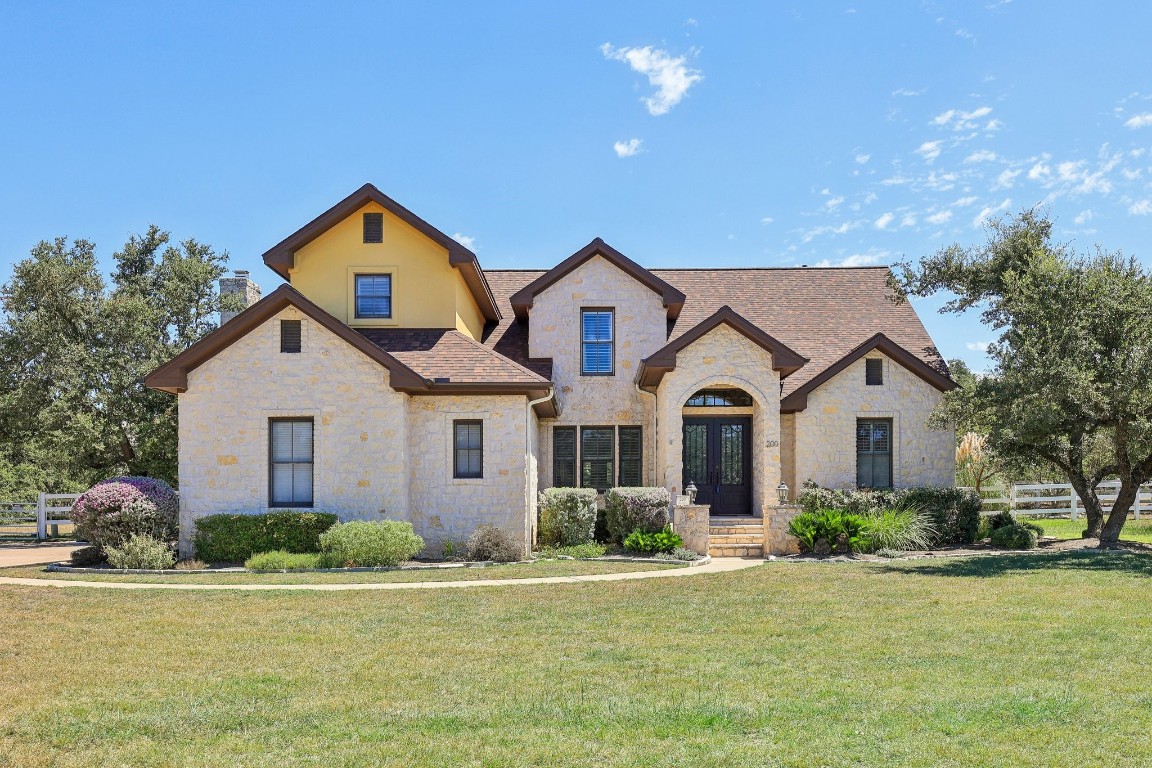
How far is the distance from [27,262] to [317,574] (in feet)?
61.0

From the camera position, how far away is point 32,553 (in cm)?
2053

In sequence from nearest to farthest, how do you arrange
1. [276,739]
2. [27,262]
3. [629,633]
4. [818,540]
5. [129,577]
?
→ [276,739] → [629,633] → [129,577] → [818,540] → [27,262]

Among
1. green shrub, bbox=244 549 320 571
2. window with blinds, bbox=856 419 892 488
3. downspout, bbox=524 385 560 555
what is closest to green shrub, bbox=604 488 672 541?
downspout, bbox=524 385 560 555

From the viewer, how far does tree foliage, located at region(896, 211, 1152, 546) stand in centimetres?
1669

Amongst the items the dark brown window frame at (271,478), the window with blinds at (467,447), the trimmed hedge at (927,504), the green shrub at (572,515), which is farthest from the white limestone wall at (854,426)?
the dark brown window frame at (271,478)

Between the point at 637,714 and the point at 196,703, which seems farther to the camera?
the point at 196,703

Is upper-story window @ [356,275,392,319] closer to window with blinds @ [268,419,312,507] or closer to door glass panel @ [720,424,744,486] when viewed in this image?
window with blinds @ [268,419,312,507]

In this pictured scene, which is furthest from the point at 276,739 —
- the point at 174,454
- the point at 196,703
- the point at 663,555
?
the point at 174,454

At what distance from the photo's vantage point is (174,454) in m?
26.0

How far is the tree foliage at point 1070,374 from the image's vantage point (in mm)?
16688

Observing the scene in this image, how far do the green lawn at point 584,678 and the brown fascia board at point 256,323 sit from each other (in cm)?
541

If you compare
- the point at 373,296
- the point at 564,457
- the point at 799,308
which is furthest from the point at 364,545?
the point at 799,308

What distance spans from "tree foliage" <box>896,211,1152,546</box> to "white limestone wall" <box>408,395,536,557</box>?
976 centimetres

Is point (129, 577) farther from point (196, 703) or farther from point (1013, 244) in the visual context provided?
point (1013, 244)
